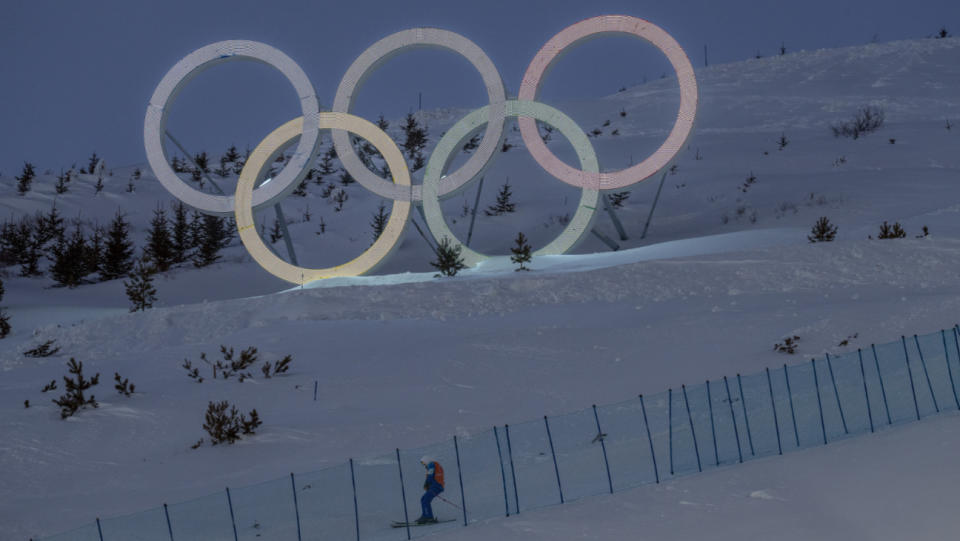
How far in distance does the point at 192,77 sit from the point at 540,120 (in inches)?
283

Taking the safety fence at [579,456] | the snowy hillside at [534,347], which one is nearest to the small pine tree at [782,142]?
the snowy hillside at [534,347]

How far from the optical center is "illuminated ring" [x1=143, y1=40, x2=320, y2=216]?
1928 centimetres

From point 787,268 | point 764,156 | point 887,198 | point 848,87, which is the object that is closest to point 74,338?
point 787,268

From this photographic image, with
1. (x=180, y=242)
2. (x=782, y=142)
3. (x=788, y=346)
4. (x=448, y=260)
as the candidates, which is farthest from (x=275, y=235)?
(x=788, y=346)

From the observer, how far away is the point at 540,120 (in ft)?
60.9

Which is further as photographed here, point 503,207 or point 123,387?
point 503,207

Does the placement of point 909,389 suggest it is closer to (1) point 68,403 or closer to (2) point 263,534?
(2) point 263,534

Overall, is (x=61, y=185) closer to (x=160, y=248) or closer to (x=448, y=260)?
(x=160, y=248)

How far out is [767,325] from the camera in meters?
12.9

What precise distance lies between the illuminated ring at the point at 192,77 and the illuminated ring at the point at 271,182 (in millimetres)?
231

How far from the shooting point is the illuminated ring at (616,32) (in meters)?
18.3

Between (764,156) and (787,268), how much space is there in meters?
14.3

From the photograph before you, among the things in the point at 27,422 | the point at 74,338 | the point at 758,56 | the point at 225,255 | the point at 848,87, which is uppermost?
the point at 758,56

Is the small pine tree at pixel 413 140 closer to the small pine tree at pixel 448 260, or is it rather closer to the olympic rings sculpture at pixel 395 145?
the olympic rings sculpture at pixel 395 145
